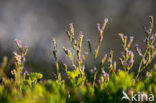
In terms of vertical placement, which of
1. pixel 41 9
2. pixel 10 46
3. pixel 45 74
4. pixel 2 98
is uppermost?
pixel 41 9

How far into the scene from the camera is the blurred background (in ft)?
17.0

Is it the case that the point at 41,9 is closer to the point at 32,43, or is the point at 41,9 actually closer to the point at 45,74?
the point at 32,43

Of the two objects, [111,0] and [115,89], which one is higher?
[111,0]

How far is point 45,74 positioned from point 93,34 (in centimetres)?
138

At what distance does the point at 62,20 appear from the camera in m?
5.31

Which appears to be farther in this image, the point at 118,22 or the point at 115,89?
the point at 118,22

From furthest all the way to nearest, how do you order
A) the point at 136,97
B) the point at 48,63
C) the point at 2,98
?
the point at 48,63, the point at 136,97, the point at 2,98

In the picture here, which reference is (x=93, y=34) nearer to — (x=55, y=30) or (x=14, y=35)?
(x=55, y=30)

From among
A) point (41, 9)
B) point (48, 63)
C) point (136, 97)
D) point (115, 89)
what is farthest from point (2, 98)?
point (41, 9)

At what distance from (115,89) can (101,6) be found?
4050 mm

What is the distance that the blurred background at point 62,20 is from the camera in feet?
17.0

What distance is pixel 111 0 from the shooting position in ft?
17.2

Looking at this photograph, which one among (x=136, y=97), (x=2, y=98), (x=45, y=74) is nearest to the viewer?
(x=2, y=98)

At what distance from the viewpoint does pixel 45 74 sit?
15.5 ft
